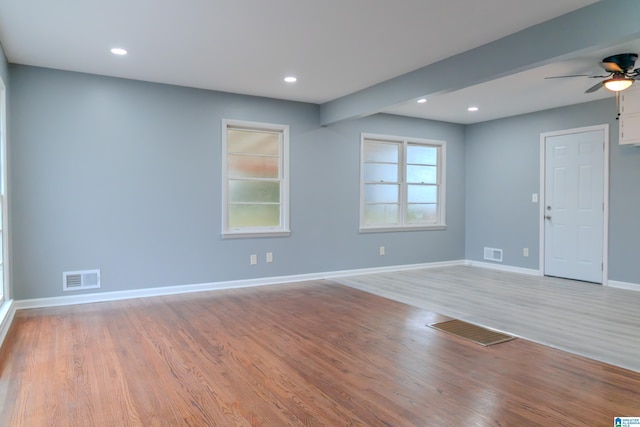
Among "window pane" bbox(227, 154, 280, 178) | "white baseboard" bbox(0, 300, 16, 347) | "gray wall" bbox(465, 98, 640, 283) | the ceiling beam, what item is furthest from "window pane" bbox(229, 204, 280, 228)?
"gray wall" bbox(465, 98, 640, 283)

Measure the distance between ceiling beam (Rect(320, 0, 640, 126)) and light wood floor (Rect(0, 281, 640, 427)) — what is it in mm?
2285

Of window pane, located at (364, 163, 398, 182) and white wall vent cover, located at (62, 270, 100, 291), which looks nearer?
white wall vent cover, located at (62, 270, 100, 291)

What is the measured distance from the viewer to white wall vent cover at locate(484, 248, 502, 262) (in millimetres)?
7008

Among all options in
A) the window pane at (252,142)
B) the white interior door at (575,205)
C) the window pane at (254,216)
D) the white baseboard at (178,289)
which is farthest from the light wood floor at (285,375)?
the white interior door at (575,205)

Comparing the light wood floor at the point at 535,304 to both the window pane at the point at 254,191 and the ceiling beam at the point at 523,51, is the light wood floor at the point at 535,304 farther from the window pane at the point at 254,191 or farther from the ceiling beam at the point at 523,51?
the ceiling beam at the point at 523,51

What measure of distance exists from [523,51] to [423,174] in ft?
12.7

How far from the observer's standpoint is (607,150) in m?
5.54

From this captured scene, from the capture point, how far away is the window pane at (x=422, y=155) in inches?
277

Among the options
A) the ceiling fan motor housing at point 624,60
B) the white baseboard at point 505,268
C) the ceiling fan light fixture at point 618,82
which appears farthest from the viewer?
the white baseboard at point 505,268

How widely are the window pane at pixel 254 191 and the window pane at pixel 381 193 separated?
5.21 feet

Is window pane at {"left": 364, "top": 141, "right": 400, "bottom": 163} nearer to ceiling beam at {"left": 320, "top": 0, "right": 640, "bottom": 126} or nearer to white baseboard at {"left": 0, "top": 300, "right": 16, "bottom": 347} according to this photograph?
ceiling beam at {"left": 320, "top": 0, "right": 640, "bottom": 126}

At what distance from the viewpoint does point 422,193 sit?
7.20 m

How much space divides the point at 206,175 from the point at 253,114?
1.07 m

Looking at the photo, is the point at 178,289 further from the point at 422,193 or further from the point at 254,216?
the point at 422,193
